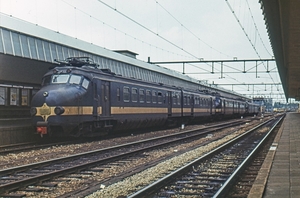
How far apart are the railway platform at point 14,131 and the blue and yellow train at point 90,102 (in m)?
1.24

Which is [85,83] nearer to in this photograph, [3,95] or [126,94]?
[126,94]

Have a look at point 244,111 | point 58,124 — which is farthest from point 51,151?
point 244,111

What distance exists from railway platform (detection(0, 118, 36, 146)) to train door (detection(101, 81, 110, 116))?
3.41 metres

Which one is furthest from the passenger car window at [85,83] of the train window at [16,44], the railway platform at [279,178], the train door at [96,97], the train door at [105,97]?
the railway platform at [279,178]

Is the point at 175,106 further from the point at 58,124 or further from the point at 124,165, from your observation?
the point at 124,165

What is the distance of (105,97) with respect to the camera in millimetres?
19781

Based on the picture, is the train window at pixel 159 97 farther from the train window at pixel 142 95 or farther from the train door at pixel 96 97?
the train door at pixel 96 97

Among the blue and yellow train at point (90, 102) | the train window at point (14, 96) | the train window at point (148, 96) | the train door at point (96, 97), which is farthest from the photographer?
the train window at point (148, 96)

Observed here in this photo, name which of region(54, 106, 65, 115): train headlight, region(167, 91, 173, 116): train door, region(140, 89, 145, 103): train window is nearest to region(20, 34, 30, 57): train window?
region(140, 89, 145, 103): train window

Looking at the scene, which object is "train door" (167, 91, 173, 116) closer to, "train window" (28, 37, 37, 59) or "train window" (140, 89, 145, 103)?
"train window" (140, 89, 145, 103)

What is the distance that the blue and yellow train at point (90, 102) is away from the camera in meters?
17.0

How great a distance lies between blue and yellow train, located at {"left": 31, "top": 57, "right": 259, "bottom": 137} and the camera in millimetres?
16984

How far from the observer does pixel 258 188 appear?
7805mm

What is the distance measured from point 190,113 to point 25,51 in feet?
53.1
